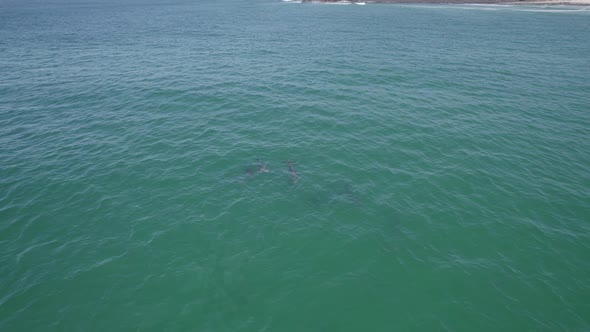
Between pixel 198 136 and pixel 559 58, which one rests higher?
pixel 559 58

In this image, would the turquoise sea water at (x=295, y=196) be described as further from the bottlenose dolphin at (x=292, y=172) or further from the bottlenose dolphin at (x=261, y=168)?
the bottlenose dolphin at (x=292, y=172)

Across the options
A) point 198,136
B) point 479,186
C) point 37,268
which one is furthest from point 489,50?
point 37,268

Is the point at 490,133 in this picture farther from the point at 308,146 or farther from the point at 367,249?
the point at 367,249

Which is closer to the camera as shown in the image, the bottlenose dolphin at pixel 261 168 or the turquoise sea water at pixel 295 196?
the turquoise sea water at pixel 295 196

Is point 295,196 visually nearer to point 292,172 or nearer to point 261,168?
A: point 292,172

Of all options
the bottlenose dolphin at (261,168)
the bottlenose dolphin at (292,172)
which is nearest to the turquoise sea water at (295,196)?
the bottlenose dolphin at (261,168)

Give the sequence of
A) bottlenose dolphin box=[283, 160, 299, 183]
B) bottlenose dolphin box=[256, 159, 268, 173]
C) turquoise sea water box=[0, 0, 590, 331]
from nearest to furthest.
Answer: turquoise sea water box=[0, 0, 590, 331]
bottlenose dolphin box=[283, 160, 299, 183]
bottlenose dolphin box=[256, 159, 268, 173]

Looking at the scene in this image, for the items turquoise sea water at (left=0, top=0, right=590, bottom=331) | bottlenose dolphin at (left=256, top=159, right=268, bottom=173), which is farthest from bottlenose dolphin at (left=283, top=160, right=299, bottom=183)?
bottlenose dolphin at (left=256, top=159, right=268, bottom=173)

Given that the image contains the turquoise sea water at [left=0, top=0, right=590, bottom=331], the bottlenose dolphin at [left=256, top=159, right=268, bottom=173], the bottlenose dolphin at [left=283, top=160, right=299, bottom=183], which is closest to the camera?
the turquoise sea water at [left=0, top=0, right=590, bottom=331]

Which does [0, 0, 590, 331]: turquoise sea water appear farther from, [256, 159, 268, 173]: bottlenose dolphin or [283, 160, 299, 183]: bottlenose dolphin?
[283, 160, 299, 183]: bottlenose dolphin
